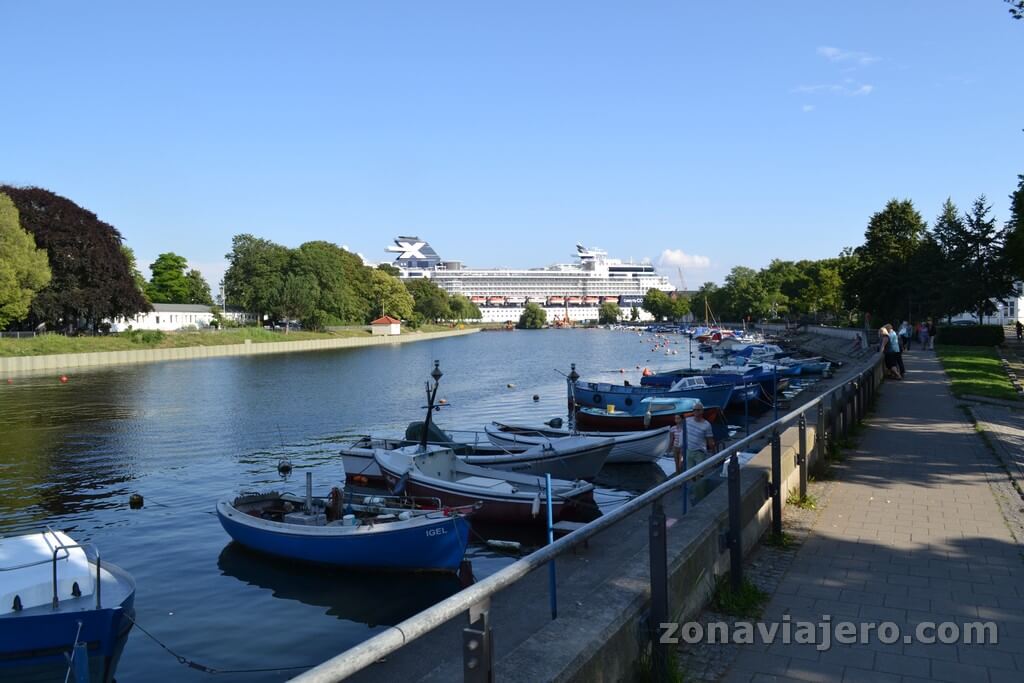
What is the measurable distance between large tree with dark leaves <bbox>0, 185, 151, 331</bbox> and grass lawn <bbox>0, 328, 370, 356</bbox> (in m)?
2.86

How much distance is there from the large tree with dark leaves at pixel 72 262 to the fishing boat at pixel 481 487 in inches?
2482

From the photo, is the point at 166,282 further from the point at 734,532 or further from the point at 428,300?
the point at 734,532

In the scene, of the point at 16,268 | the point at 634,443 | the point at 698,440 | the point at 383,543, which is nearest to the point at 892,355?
the point at 634,443

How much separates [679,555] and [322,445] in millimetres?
24132

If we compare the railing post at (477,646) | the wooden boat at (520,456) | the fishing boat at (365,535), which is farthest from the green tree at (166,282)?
the railing post at (477,646)

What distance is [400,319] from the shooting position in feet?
469

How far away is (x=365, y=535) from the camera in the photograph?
1315 centimetres

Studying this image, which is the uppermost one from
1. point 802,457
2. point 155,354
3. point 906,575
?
point 802,457

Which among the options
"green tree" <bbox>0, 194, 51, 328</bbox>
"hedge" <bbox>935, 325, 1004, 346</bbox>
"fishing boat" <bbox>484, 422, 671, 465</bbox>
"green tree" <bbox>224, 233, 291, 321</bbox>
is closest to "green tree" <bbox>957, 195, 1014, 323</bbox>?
"hedge" <bbox>935, 325, 1004, 346</bbox>

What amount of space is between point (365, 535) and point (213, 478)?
37.9ft

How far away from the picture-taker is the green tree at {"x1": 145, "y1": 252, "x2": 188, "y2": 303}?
122375 mm

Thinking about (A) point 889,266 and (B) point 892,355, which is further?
(A) point 889,266

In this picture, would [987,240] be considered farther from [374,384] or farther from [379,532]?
[379,532]
